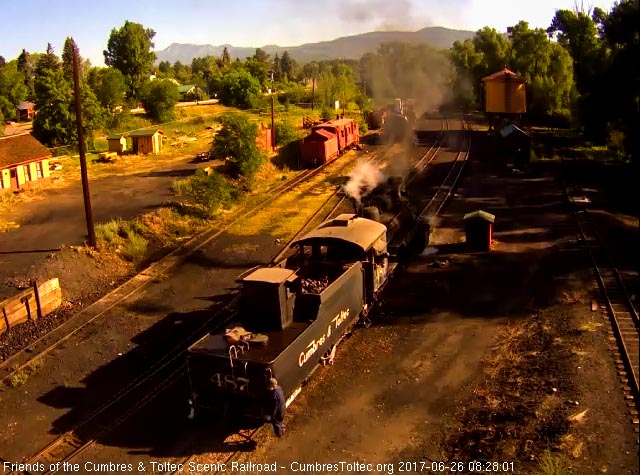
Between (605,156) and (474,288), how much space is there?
29.2 m

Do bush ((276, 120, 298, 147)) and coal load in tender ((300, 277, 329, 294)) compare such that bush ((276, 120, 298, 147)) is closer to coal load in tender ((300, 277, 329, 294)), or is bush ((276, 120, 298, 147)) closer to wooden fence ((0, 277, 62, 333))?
wooden fence ((0, 277, 62, 333))

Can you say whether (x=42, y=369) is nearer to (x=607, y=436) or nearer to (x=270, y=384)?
(x=270, y=384)

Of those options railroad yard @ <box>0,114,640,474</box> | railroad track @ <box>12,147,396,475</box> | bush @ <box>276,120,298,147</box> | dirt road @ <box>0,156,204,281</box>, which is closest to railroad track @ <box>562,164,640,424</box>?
railroad yard @ <box>0,114,640,474</box>

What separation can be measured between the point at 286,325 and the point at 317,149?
101 ft

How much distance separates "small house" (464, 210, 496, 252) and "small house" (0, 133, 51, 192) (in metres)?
24.2

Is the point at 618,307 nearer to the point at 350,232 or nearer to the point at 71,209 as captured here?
the point at 350,232

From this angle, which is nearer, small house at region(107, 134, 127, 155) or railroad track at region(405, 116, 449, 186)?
railroad track at region(405, 116, 449, 186)

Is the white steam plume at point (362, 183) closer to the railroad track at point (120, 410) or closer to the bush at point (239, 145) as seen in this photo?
the railroad track at point (120, 410)

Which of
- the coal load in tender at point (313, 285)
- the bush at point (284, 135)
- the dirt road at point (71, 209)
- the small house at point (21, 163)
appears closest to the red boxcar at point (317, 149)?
the bush at point (284, 135)

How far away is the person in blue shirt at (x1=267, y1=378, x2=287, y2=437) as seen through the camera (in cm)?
1027

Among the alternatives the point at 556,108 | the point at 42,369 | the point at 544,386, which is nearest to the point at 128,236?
the point at 42,369

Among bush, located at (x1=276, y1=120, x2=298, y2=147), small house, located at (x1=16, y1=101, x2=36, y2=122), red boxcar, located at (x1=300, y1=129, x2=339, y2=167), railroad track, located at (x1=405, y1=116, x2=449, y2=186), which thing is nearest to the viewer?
railroad track, located at (x1=405, y1=116, x2=449, y2=186)

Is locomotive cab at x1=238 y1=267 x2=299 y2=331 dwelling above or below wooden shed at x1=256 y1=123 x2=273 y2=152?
below

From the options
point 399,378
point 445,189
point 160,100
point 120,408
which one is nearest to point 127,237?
point 120,408
